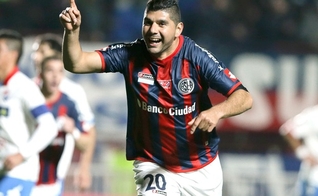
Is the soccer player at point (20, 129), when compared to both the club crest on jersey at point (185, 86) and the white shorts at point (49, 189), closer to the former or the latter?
the white shorts at point (49, 189)

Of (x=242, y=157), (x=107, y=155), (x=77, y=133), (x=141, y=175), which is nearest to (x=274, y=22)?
(x=242, y=157)

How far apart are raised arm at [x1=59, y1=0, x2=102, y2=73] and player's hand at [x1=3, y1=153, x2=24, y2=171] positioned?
1588 millimetres

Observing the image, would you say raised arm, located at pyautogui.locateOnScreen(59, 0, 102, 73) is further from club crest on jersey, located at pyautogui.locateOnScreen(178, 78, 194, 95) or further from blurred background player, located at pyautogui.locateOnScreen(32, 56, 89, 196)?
blurred background player, located at pyautogui.locateOnScreen(32, 56, 89, 196)

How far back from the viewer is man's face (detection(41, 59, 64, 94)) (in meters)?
8.62

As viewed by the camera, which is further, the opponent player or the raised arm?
the opponent player

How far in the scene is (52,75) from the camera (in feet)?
28.2

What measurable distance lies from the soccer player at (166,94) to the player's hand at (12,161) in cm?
130

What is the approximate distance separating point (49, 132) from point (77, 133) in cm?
130

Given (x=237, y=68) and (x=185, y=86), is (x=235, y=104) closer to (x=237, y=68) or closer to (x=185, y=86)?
(x=185, y=86)

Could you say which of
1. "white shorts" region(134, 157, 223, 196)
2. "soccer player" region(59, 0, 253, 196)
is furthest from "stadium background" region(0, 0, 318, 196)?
"soccer player" region(59, 0, 253, 196)

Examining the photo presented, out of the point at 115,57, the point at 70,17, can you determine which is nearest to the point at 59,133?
the point at 115,57

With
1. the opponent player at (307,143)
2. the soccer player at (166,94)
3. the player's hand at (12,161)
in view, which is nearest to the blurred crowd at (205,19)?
the opponent player at (307,143)

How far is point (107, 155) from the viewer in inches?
472

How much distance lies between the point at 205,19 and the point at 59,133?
183 inches
